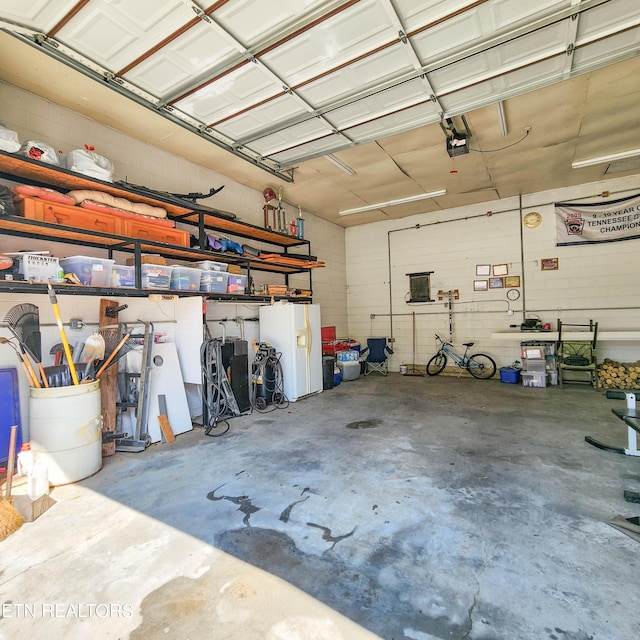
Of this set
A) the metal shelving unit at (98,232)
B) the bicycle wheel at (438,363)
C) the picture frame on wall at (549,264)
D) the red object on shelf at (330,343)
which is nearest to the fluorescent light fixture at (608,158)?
the picture frame on wall at (549,264)

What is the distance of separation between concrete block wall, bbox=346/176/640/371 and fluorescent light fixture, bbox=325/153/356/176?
3276 mm

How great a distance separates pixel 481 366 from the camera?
709cm

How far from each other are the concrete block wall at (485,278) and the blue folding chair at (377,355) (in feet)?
1.80

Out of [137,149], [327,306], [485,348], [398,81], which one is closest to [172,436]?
[137,149]

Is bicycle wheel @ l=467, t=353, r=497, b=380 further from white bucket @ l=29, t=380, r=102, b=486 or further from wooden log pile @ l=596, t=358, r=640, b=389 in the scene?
white bucket @ l=29, t=380, r=102, b=486

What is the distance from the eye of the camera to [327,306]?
813 centimetres

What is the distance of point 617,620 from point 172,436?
372 centimetres

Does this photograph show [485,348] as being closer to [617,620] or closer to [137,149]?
[617,620]

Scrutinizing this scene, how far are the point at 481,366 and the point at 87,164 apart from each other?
23.7ft

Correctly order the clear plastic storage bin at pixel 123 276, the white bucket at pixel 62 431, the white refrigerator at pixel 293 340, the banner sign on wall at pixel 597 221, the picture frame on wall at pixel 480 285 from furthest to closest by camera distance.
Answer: the picture frame on wall at pixel 480 285 → the banner sign on wall at pixel 597 221 → the white refrigerator at pixel 293 340 → the clear plastic storage bin at pixel 123 276 → the white bucket at pixel 62 431

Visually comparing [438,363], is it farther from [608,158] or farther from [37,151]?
[37,151]

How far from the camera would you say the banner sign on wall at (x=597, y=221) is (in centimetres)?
599

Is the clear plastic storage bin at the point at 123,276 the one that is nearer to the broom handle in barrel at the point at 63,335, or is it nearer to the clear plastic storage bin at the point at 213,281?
the broom handle in barrel at the point at 63,335

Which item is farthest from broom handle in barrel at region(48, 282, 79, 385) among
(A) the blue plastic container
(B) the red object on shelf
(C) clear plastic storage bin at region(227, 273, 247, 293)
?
(B) the red object on shelf
